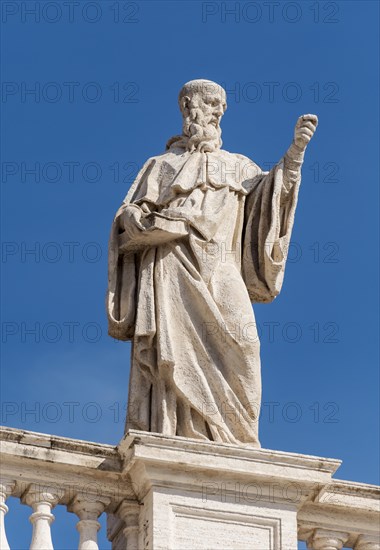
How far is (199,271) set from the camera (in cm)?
1557

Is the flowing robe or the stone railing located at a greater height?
the flowing robe

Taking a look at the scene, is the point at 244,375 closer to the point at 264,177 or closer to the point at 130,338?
the point at 130,338

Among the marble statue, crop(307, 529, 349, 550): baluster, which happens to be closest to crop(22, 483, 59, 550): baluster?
the marble statue

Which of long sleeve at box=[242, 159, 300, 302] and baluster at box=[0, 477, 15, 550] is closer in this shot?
baluster at box=[0, 477, 15, 550]

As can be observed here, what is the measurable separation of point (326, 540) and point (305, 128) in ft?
12.1

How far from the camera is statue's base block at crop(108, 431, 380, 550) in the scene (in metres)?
14.2

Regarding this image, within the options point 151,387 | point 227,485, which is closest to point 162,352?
point 151,387

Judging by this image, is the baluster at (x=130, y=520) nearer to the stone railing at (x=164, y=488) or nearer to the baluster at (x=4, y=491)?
the stone railing at (x=164, y=488)

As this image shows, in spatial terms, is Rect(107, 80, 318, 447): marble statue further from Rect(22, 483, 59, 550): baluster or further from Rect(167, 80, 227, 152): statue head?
Rect(22, 483, 59, 550): baluster

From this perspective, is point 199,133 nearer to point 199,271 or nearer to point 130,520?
point 199,271

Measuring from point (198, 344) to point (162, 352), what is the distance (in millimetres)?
359

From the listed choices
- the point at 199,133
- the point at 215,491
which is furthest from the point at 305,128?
the point at 215,491

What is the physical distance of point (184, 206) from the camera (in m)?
15.9

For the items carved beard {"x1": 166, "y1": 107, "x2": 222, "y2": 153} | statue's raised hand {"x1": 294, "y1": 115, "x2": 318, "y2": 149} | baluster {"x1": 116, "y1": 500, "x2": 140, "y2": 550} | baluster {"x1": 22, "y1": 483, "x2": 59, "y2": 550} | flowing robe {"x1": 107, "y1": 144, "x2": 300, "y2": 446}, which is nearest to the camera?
baluster {"x1": 22, "y1": 483, "x2": 59, "y2": 550}
